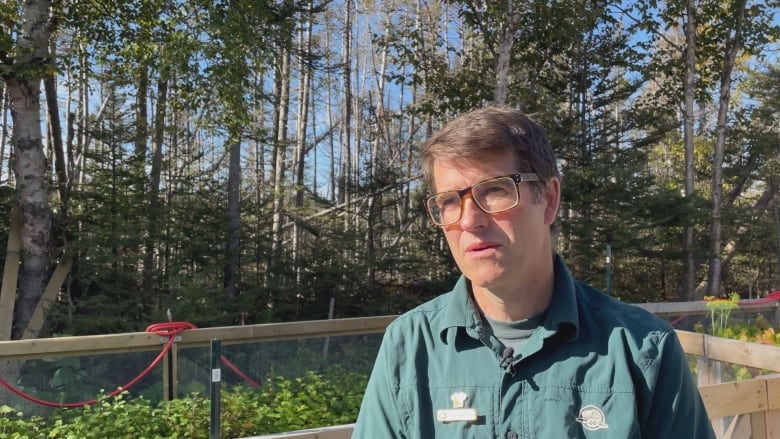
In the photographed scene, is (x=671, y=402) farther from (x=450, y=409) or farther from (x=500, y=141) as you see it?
(x=500, y=141)

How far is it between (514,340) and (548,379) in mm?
125

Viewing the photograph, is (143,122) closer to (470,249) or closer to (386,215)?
(386,215)

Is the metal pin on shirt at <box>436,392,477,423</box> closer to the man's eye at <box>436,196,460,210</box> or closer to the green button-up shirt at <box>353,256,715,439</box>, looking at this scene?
the green button-up shirt at <box>353,256,715,439</box>

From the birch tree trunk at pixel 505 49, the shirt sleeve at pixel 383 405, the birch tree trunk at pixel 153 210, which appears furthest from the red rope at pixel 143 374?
the birch tree trunk at pixel 505 49

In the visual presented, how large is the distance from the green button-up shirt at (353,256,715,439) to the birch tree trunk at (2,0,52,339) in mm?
9032

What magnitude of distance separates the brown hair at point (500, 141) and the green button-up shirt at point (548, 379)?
0.84ft

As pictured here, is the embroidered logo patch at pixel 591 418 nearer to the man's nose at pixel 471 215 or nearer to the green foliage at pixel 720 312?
the man's nose at pixel 471 215

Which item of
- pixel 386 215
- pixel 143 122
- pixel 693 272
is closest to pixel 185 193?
pixel 143 122

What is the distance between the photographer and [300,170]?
19.7 m

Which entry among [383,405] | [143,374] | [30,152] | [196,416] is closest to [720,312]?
[196,416]

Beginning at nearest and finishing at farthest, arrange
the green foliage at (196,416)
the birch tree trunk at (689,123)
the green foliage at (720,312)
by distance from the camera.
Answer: the green foliage at (196,416)
the green foliage at (720,312)
the birch tree trunk at (689,123)

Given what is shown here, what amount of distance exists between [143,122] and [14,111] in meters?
3.47

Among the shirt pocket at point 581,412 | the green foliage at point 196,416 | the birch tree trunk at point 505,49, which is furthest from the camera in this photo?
the birch tree trunk at point 505,49

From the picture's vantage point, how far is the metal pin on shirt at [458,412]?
1.24 m
